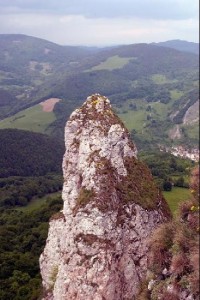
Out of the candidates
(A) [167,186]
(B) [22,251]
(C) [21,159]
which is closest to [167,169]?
(A) [167,186]

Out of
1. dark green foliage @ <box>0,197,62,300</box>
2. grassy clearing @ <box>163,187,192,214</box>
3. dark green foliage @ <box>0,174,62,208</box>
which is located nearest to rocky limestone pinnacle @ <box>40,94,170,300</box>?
dark green foliage @ <box>0,197,62,300</box>

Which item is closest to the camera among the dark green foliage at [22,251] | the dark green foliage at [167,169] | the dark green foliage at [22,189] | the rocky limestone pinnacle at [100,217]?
the rocky limestone pinnacle at [100,217]

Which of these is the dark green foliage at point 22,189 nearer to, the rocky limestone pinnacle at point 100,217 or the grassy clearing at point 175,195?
the grassy clearing at point 175,195

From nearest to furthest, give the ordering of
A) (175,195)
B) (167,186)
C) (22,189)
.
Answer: (175,195), (167,186), (22,189)

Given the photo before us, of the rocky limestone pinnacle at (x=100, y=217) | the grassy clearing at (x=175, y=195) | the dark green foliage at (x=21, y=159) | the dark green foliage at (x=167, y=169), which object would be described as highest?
the rocky limestone pinnacle at (x=100, y=217)

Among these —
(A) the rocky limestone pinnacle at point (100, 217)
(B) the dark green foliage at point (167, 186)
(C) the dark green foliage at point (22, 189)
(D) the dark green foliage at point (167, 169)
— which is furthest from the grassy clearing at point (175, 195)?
(A) the rocky limestone pinnacle at point (100, 217)

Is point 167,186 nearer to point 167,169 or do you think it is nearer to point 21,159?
point 167,169
